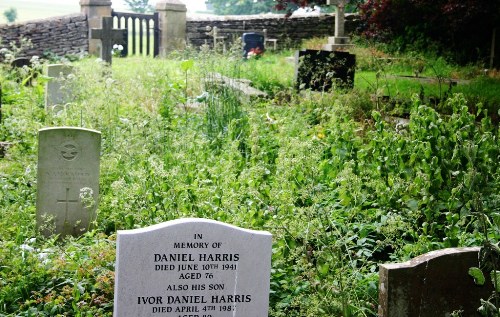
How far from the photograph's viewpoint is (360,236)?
5906 mm

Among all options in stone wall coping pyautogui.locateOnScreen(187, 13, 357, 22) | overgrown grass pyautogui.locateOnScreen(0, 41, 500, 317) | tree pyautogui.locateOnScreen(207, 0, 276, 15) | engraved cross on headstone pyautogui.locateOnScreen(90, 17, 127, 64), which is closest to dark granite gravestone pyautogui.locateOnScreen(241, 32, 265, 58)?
stone wall coping pyautogui.locateOnScreen(187, 13, 357, 22)

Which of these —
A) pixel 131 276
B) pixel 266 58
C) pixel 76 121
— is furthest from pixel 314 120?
pixel 266 58

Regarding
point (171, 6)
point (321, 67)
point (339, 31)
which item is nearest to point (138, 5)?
point (171, 6)

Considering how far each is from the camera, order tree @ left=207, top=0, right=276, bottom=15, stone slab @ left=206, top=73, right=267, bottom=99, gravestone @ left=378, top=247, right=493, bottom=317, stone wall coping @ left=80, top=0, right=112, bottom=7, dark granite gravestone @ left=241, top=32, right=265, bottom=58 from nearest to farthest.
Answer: gravestone @ left=378, top=247, right=493, bottom=317, stone slab @ left=206, top=73, right=267, bottom=99, dark granite gravestone @ left=241, top=32, right=265, bottom=58, stone wall coping @ left=80, top=0, right=112, bottom=7, tree @ left=207, top=0, right=276, bottom=15

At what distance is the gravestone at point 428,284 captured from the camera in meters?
4.66

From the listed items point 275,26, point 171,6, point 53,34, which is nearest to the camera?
point 53,34

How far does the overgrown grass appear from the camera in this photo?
521 cm

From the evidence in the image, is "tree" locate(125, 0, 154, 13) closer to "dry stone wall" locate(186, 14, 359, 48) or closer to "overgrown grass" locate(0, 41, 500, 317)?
"dry stone wall" locate(186, 14, 359, 48)

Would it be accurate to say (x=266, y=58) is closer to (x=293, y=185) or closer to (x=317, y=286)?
(x=293, y=185)

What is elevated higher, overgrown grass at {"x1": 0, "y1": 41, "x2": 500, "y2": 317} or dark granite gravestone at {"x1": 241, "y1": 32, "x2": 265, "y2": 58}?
dark granite gravestone at {"x1": 241, "y1": 32, "x2": 265, "y2": 58}

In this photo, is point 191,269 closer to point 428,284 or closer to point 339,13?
point 428,284

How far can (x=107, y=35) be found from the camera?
15.9 meters

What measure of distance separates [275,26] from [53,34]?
6.44 m

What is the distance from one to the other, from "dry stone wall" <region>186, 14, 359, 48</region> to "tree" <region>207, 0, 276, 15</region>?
46.4 ft
